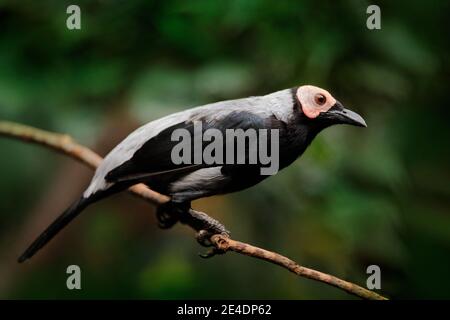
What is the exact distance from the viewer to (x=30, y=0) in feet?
9.63

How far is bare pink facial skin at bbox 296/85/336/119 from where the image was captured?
2314 mm

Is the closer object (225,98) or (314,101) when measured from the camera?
(314,101)

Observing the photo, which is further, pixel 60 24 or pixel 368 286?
pixel 60 24

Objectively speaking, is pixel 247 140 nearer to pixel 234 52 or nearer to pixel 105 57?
pixel 234 52

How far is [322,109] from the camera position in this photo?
2.32 metres

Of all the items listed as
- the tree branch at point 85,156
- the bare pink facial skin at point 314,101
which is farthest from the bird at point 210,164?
the tree branch at point 85,156

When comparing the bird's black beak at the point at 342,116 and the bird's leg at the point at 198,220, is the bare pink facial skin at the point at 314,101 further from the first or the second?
the bird's leg at the point at 198,220

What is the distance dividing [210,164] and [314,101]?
1.32ft

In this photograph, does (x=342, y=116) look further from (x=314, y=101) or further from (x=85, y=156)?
(x=85, y=156)

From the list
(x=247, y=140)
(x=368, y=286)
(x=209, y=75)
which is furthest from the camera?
(x=209, y=75)

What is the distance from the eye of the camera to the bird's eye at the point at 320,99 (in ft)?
7.61

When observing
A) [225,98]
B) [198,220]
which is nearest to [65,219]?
[198,220]
